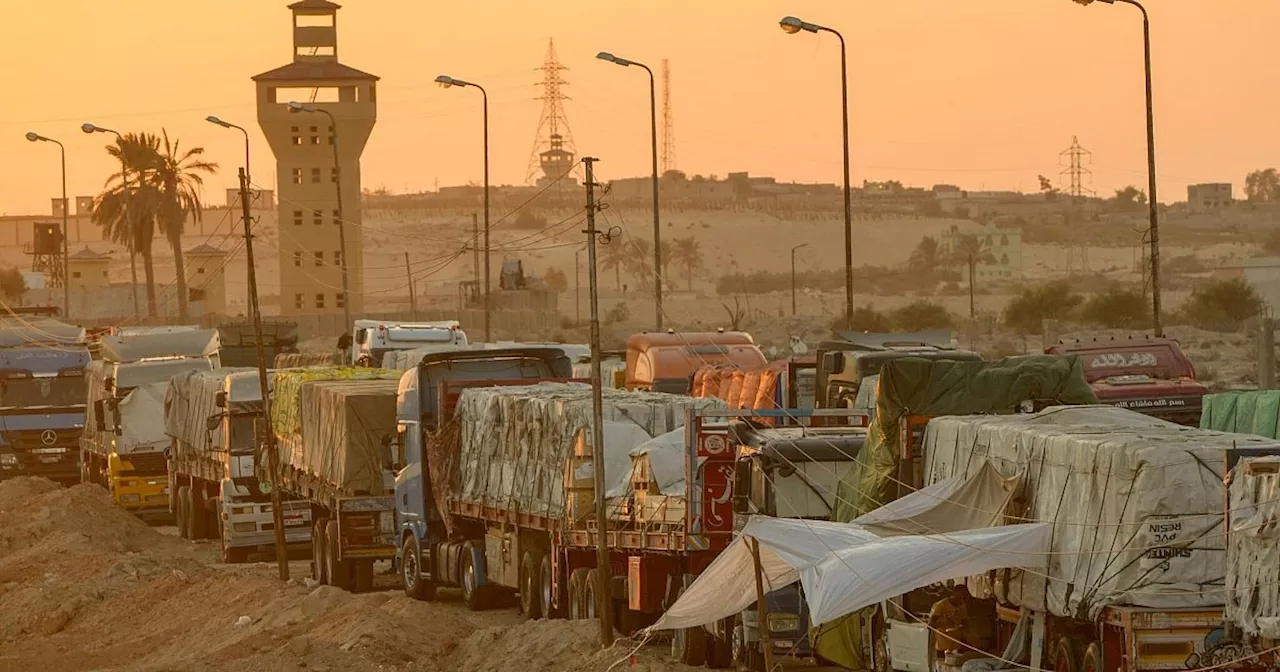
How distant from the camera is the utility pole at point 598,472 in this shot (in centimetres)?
2345

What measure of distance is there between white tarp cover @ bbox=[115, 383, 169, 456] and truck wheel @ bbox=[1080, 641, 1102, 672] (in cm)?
3570

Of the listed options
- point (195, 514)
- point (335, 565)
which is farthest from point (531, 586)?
point (195, 514)

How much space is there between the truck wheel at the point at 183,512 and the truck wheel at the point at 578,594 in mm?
22501

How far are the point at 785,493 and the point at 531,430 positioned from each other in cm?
771

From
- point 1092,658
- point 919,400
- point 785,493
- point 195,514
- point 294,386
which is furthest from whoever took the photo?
point 195,514

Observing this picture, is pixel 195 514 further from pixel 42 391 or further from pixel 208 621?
pixel 208 621

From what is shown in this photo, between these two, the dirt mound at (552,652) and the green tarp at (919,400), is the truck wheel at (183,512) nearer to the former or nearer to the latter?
the dirt mound at (552,652)

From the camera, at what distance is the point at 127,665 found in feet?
97.1

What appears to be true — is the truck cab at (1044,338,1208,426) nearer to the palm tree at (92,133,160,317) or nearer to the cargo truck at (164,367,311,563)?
the cargo truck at (164,367,311,563)

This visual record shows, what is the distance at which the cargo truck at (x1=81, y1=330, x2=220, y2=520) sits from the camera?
49.9 m

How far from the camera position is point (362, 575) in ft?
116

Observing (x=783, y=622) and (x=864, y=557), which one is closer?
(x=864, y=557)

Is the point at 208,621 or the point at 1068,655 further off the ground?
the point at 1068,655

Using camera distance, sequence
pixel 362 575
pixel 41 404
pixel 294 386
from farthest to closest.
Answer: pixel 41 404
pixel 294 386
pixel 362 575
